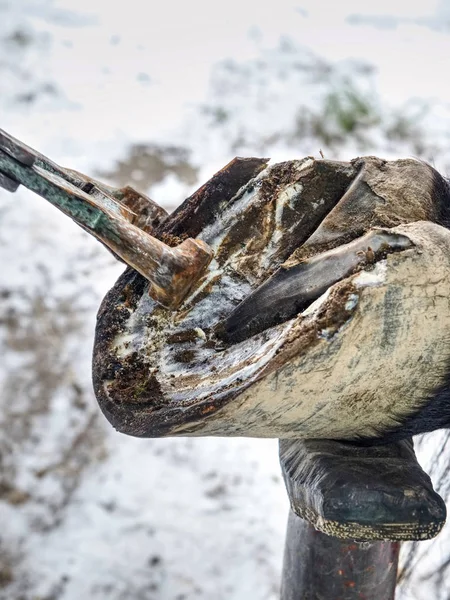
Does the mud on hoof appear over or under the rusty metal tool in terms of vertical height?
under

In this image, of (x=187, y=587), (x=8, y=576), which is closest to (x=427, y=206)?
(x=187, y=587)

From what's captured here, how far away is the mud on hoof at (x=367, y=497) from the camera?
28.6 inches

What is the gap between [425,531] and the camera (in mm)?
734

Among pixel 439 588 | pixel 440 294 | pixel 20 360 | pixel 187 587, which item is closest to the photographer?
pixel 440 294

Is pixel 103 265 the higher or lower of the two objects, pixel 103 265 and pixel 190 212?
the lower

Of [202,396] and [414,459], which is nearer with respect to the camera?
[202,396]

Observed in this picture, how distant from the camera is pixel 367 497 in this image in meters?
0.73

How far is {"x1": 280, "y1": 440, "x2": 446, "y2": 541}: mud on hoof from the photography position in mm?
728

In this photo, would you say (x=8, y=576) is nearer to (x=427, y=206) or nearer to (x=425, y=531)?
(x=425, y=531)

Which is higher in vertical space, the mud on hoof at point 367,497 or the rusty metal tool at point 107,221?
the rusty metal tool at point 107,221

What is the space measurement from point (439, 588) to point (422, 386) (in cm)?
60

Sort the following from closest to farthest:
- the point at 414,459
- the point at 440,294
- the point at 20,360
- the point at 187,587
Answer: the point at 440,294 < the point at 414,459 < the point at 187,587 < the point at 20,360

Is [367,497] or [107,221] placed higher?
[107,221]

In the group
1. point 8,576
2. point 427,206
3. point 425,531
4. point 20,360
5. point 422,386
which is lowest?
point 8,576
